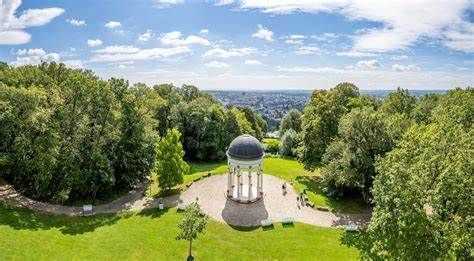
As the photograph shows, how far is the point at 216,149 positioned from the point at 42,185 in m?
39.0

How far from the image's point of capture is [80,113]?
5822cm

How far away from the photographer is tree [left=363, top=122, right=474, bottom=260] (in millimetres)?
29500

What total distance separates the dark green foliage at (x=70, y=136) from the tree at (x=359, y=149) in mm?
27109

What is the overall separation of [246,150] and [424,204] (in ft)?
83.5

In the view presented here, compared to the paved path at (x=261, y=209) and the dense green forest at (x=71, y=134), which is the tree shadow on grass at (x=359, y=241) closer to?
the paved path at (x=261, y=209)

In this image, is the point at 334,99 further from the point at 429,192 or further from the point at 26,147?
the point at 26,147

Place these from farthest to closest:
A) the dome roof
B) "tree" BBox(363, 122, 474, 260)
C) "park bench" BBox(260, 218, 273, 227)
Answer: the dome roof < "park bench" BBox(260, 218, 273, 227) < "tree" BBox(363, 122, 474, 260)

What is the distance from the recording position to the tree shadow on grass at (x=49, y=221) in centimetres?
4525

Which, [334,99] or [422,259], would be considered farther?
[334,99]

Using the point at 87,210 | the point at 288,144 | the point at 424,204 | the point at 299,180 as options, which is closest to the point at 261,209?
the point at 299,180

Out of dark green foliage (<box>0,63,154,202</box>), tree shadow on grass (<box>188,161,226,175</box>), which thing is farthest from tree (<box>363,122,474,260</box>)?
tree shadow on grass (<box>188,161,226,175</box>)

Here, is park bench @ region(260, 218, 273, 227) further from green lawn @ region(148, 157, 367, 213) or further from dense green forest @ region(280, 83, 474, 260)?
dense green forest @ region(280, 83, 474, 260)

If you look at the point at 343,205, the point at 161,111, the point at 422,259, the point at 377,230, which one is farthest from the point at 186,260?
the point at 161,111

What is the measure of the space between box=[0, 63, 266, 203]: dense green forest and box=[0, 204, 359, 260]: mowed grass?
246 inches
